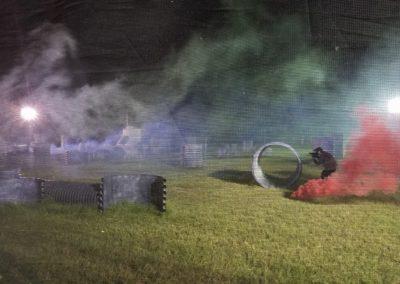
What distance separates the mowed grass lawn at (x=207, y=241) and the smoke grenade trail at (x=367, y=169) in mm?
578

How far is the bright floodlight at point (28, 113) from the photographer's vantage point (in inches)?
1027

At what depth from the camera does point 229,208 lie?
35.8 ft

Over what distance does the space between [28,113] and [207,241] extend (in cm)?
2236

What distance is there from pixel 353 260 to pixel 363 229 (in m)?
2.32

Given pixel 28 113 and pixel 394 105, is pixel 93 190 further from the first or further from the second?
pixel 28 113

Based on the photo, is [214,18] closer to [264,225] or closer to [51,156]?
[264,225]

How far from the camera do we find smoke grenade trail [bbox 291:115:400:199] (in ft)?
40.8

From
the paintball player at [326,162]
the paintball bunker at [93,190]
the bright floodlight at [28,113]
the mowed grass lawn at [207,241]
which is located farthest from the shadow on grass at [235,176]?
the bright floodlight at [28,113]

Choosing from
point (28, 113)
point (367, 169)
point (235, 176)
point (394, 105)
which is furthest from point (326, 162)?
point (28, 113)

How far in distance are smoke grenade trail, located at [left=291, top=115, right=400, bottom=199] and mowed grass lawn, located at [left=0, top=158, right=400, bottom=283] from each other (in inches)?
22.7

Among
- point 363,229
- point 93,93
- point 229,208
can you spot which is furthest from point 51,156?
point 363,229

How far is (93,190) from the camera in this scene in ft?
34.3

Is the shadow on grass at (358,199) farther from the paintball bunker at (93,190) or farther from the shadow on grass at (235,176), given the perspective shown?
the paintball bunker at (93,190)

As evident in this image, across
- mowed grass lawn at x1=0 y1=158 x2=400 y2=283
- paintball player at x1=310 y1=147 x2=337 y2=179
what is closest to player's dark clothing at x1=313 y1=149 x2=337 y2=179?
paintball player at x1=310 y1=147 x2=337 y2=179
